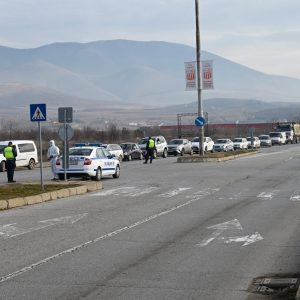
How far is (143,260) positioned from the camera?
10.2 meters

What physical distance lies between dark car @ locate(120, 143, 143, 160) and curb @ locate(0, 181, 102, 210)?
2856cm

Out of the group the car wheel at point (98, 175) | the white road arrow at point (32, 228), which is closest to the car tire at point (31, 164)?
the car wheel at point (98, 175)

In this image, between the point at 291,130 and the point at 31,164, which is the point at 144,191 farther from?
the point at 291,130

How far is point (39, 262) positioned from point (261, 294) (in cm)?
356

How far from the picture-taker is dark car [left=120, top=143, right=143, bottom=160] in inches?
2067

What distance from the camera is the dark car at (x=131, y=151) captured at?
5250 centimetres

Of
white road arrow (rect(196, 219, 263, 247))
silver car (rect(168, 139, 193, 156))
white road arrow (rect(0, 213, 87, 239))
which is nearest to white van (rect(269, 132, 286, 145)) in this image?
silver car (rect(168, 139, 193, 156))

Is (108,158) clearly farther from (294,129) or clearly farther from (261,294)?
(294,129)

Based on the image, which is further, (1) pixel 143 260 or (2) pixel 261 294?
(1) pixel 143 260

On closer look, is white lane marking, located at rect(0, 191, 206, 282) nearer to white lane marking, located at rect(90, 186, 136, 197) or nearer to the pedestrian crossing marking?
white lane marking, located at rect(90, 186, 136, 197)

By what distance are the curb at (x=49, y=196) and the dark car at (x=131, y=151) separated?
28.6m

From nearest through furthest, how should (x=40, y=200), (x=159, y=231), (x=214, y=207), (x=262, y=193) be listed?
(x=159, y=231) < (x=214, y=207) < (x=40, y=200) < (x=262, y=193)

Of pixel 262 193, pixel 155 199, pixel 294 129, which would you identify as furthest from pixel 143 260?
pixel 294 129

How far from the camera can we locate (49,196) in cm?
2000
